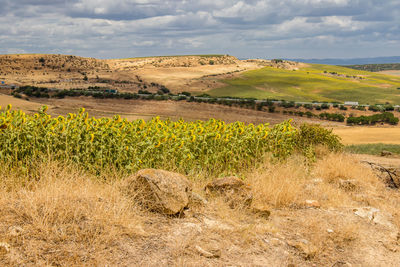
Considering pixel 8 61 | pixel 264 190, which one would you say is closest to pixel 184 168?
pixel 264 190

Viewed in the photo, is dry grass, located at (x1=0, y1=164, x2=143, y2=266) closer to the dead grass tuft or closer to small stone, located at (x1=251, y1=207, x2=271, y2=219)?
small stone, located at (x1=251, y1=207, x2=271, y2=219)

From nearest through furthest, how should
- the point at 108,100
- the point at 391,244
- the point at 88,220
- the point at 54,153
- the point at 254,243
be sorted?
the point at 88,220 → the point at 254,243 → the point at 391,244 → the point at 54,153 → the point at 108,100

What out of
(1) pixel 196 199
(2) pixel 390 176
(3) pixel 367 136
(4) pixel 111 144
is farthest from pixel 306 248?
(3) pixel 367 136

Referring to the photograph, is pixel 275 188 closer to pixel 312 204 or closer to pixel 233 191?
pixel 312 204

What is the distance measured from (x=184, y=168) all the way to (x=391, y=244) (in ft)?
10.7

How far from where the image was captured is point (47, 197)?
167 inches

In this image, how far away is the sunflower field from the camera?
5691 millimetres

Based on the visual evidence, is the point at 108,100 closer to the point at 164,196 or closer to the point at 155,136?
the point at 155,136

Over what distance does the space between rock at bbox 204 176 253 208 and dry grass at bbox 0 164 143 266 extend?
1.41m

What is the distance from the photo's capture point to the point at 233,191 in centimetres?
547

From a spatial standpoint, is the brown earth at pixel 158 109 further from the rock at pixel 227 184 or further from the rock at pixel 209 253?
the rock at pixel 209 253

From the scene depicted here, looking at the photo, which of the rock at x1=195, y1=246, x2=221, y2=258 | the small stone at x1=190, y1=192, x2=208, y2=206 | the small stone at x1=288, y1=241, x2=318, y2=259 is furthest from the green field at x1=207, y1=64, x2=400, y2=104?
the rock at x1=195, y1=246, x2=221, y2=258

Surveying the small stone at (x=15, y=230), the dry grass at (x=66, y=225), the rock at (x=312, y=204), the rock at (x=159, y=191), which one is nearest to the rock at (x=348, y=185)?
the rock at (x=312, y=204)

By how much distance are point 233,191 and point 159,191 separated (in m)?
1.22
